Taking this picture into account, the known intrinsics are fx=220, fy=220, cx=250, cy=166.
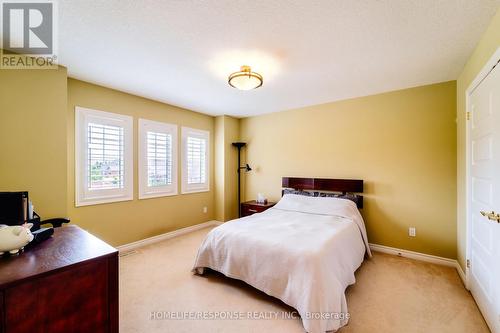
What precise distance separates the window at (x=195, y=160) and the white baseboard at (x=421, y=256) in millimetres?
3278

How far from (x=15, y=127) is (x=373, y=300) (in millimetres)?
3922

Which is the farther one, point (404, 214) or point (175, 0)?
point (404, 214)

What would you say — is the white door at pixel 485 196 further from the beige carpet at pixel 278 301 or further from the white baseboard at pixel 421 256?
the white baseboard at pixel 421 256

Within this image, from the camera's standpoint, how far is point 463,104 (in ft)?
8.26

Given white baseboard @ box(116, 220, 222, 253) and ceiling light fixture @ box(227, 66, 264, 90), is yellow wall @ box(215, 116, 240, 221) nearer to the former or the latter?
white baseboard @ box(116, 220, 222, 253)

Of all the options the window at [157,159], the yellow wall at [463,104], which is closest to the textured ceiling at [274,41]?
the yellow wall at [463,104]

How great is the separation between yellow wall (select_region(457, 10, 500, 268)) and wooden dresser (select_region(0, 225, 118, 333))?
3.24 meters

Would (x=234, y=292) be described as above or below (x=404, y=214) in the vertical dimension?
below

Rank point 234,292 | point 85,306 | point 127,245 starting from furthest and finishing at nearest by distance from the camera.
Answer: point 127,245, point 234,292, point 85,306

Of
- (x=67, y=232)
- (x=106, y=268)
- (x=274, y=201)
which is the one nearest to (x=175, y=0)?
(x=106, y=268)

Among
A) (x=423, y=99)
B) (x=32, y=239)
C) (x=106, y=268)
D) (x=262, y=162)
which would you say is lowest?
(x=106, y=268)

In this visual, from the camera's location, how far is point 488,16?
166cm

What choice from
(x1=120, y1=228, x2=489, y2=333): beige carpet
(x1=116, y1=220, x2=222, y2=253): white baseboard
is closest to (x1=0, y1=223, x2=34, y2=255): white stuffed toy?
(x1=120, y1=228, x2=489, y2=333): beige carpet

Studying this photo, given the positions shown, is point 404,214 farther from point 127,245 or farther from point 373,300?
point 127,245
